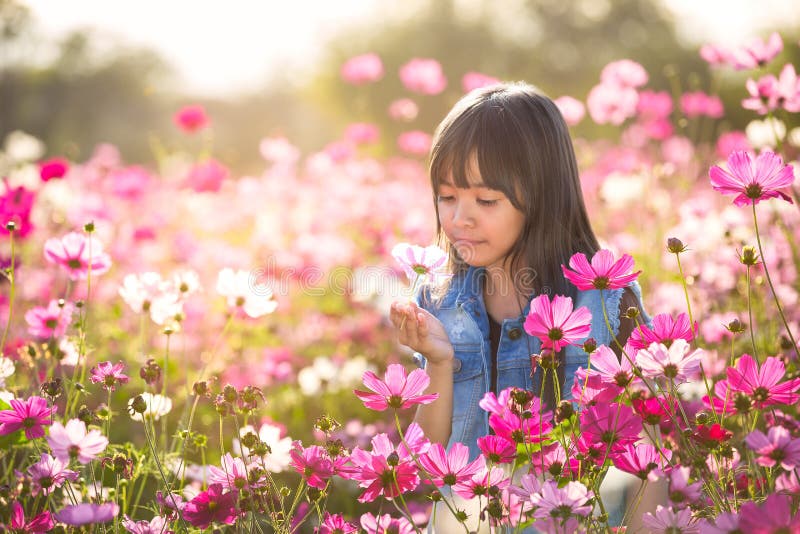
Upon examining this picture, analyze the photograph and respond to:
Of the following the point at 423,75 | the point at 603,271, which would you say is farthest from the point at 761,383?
the point at 423,75

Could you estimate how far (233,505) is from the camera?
3.80 ft

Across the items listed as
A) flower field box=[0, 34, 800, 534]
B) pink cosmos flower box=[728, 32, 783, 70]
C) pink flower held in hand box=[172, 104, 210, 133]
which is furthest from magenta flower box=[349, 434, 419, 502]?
pink flower held in hand box=[172, 104, 210, 133]

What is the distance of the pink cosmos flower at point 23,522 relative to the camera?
3.72 ft

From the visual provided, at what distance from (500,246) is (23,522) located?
3.20 feet

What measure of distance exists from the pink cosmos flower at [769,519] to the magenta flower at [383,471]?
405 mm

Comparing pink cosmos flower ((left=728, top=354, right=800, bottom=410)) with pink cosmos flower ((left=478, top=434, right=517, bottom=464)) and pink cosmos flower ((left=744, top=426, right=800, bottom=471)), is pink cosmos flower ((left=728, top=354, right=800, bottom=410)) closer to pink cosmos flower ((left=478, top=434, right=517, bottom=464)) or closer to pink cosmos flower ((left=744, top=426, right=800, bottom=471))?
pink cosmos flower ((left=744, top=426, right=800, bottom=471))

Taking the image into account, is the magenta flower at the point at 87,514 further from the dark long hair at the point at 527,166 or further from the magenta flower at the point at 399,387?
the dark long hair at the point at 527,166

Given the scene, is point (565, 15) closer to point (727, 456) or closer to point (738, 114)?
point (738, 114)

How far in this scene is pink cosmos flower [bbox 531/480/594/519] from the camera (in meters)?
0.96

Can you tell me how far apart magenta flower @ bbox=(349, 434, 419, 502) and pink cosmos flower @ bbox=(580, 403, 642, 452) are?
0.76 ft

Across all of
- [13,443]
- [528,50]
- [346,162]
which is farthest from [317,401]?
[528,50]

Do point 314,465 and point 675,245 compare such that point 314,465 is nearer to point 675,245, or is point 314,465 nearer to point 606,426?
point 606,426

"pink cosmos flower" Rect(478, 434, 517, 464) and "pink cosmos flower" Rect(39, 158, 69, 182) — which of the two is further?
"pink cosmos flower" Rect(39, 158, 69, 182)

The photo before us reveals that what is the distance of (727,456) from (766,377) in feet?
0.43
